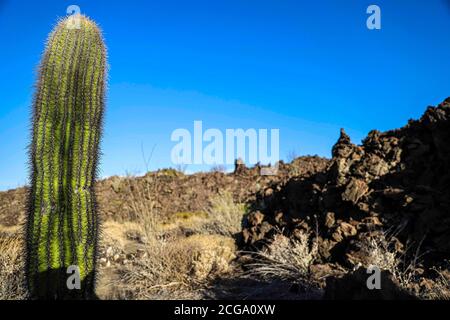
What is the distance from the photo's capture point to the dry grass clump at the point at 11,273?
4680 mm

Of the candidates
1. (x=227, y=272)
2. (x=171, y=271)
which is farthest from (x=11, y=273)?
(x=227, y=272)

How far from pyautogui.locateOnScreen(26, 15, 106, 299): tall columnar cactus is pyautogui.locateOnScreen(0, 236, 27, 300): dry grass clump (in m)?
0.50

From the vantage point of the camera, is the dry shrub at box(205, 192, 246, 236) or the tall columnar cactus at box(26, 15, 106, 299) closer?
the tall columnar cactus at box(26, 15, 106, 299)

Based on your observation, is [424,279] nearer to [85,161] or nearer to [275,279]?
[275,279]

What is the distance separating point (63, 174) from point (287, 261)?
118 inches

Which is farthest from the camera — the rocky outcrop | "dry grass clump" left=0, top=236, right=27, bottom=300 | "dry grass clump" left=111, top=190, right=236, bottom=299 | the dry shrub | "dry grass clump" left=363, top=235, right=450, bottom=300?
the dry shrub

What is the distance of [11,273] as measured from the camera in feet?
17.0

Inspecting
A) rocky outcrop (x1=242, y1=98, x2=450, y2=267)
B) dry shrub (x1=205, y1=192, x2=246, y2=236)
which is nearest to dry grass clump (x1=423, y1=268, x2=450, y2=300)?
rocky outcrop (x1=242, y1=98, x2=450, y2=267)

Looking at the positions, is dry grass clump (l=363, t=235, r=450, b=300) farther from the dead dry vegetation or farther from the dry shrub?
the dry shrub

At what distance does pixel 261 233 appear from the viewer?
22.9 feet

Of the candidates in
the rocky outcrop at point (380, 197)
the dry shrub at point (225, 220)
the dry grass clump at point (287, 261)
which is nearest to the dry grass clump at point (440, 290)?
the rocky outcrop at point (380, 197)

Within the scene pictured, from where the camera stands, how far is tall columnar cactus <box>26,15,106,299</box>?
4316mm

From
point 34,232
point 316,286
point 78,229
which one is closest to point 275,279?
point 316,286

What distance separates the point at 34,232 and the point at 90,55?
203 cm
